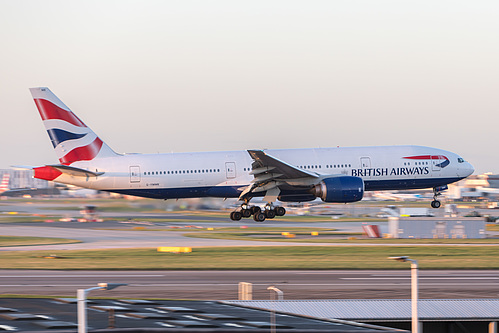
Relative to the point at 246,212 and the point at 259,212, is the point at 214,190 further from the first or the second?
the point at 259,212

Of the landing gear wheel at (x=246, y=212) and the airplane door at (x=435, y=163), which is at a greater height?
the airplane door at (x=435, y=163)

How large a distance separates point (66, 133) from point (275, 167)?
16051 mm

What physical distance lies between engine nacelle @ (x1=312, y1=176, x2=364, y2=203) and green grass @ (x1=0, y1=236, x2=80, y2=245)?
89.4 ft

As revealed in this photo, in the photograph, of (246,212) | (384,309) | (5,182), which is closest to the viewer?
(384,309)

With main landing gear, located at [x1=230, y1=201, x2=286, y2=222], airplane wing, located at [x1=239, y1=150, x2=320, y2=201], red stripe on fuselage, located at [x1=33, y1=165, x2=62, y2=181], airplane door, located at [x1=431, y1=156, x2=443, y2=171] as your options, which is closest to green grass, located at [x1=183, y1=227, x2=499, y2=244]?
main landing gear, located at [x1=230, y1=201, x2=286, y2=222]

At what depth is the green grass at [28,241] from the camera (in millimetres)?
62875

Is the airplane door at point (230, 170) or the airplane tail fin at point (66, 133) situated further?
the airplane door at point (230, 170)

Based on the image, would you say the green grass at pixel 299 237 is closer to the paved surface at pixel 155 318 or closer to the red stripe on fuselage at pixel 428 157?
the red stripe on fuselage at pixel 428 157

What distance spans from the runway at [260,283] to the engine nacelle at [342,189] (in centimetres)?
994

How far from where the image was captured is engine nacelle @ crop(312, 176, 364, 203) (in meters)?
48.9

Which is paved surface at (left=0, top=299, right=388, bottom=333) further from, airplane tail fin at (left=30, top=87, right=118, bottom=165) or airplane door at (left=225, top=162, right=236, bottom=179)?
airplane tail fin at (left=30, top=87, right=118, bottom=165)

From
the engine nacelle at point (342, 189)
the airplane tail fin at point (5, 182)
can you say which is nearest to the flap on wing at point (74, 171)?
the engine nacelle at point (342, 189)

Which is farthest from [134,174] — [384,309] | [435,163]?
[384,309]

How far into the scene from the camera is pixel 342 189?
4894 centimetres
